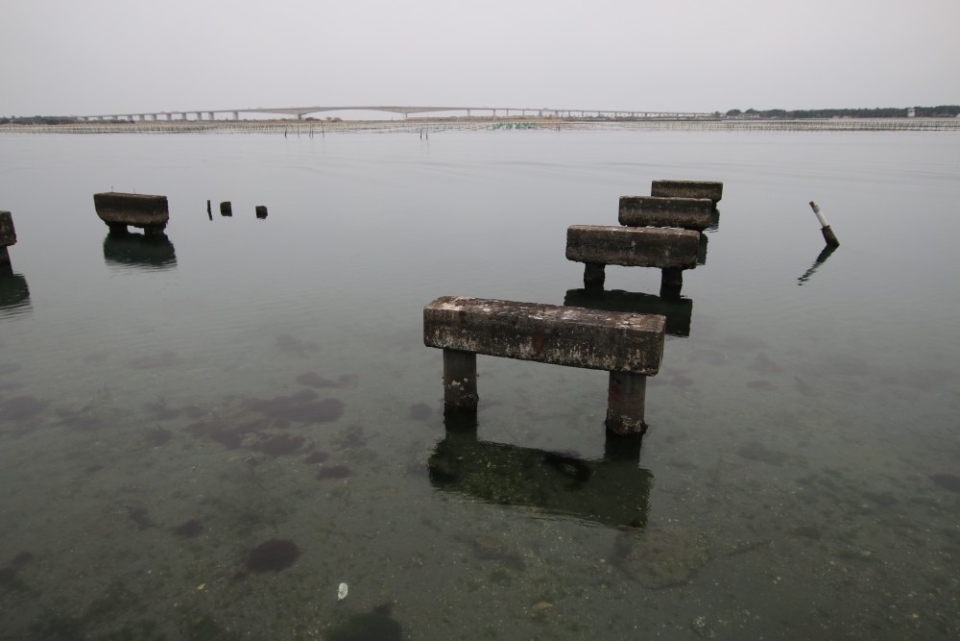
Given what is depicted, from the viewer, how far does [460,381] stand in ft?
23.4

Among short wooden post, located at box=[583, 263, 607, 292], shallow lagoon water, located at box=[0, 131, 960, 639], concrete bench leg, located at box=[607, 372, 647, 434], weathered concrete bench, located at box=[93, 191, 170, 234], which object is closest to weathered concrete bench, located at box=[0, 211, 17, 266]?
shallow lagoon water, located at box=[0, 131, 960, 639]

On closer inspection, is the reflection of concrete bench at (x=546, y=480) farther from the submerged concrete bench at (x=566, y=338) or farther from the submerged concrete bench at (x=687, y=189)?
the submerged concrete bench at (x=687, y=189)

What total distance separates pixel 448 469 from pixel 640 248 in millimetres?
7119

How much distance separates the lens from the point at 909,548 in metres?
5.05

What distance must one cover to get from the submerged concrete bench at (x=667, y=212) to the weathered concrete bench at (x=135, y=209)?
1317 cm

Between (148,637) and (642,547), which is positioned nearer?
(148,637)

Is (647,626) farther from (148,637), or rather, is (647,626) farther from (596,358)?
(148,637)

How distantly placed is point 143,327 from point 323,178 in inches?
1054

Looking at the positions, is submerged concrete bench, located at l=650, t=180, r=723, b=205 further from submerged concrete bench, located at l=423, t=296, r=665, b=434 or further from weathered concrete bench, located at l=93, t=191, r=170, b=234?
weathered concrete bench, located at l=93, t=191, r=170, b=234

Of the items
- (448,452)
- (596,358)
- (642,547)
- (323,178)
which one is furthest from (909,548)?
(323,178)

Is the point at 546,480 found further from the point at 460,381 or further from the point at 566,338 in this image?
the point at 460,381

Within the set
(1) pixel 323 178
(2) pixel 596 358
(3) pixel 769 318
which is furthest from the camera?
(1) pixel 323 178

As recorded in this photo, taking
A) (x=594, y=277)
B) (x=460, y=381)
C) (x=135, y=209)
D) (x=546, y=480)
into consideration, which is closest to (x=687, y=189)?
(x=594, y=277)

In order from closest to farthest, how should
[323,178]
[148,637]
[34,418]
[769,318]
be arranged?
[148,637] → [34,418] → [769,318] → [323,178]
